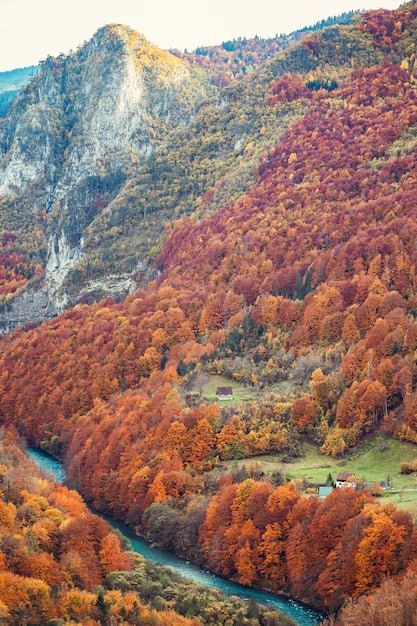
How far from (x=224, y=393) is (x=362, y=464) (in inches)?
1209

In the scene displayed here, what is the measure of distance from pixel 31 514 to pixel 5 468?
9037 millimetres

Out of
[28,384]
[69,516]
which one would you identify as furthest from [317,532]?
[28,384]

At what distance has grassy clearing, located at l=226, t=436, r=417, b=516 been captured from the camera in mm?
116188

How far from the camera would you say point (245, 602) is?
96.4 meters

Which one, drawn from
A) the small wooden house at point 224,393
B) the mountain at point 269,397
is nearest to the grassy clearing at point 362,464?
the mountain at point 269,397

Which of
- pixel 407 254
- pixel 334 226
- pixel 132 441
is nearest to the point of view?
pixel 132 441

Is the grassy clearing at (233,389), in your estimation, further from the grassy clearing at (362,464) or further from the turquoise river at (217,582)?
the turquoise river at (217,582)

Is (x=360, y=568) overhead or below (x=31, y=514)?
below

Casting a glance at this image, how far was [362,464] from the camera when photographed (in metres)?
122

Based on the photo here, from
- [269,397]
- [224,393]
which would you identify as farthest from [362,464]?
[224,393]

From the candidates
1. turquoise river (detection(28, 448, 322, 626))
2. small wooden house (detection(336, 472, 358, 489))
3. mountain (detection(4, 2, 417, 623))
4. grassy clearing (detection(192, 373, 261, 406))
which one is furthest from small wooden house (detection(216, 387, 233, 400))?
small wooden house (detection(336, 472, 358, 489))

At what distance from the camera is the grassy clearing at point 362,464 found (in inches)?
4574

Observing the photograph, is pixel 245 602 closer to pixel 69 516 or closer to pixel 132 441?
pixel 69 516

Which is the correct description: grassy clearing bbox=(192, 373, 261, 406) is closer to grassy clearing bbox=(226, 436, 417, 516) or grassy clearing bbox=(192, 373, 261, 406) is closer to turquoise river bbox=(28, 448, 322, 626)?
grassy clearing bbox=(226, 436, 417, 516)
